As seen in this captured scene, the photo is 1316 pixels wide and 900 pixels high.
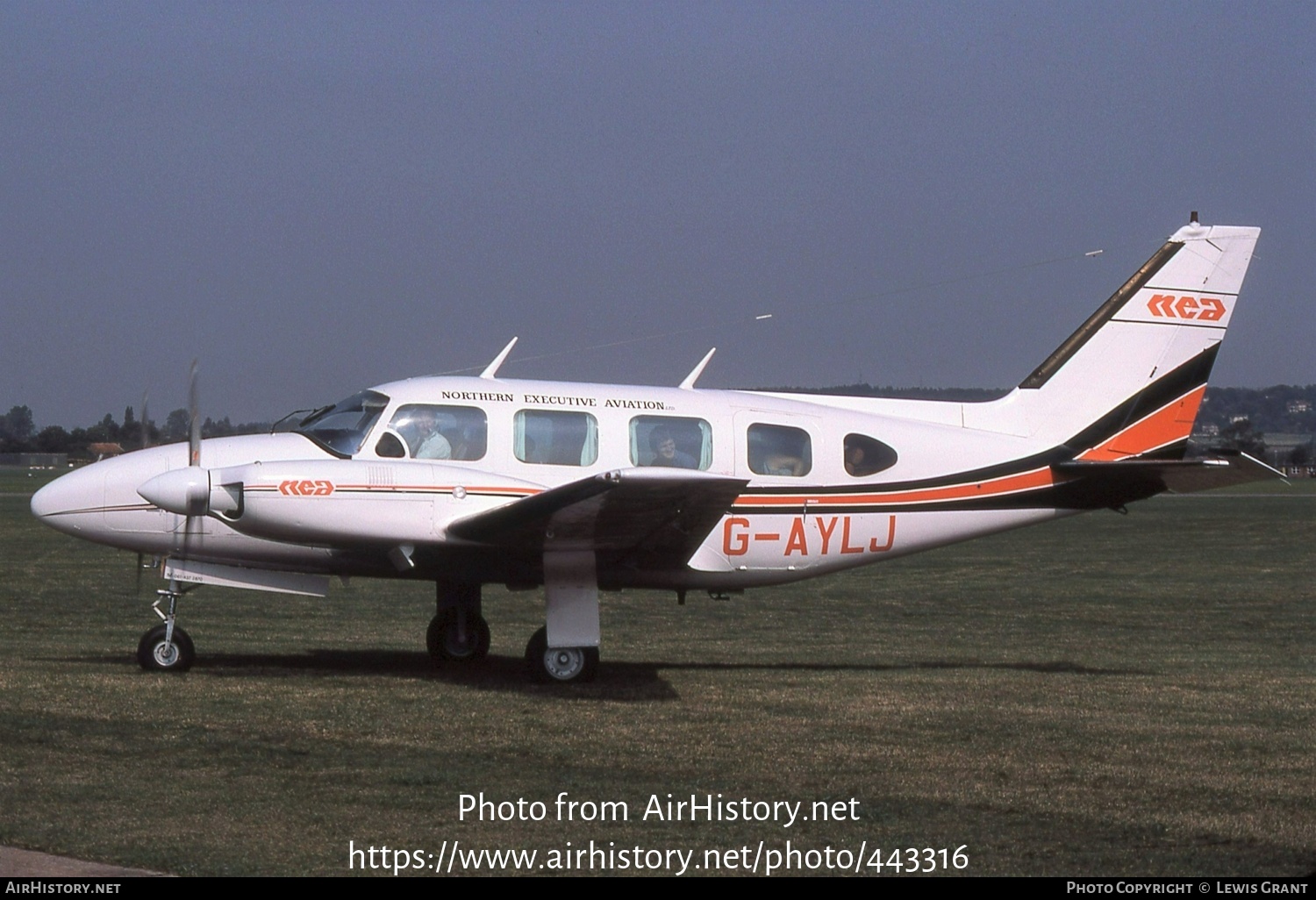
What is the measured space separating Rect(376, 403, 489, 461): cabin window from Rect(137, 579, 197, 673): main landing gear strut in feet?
7.73

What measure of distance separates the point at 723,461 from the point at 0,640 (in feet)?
27.3

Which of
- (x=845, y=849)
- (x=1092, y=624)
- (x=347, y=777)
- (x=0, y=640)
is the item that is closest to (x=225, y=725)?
(x=347, y=777)

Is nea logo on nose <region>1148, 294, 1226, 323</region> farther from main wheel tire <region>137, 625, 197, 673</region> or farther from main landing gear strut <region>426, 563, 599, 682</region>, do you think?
main wheel tire <region>137, 625, 197, 673</region>

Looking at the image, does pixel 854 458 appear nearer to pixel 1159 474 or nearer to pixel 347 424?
pixel 1159 474

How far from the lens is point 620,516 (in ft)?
38.7

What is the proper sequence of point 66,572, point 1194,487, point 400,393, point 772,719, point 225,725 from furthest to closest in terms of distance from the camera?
1. point 66,572
2. point 1194,487
3. point 400,393
4. point 772,719
5. point 225,725

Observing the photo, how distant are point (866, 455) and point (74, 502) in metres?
7.11

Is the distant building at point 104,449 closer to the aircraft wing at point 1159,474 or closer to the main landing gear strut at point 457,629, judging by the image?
the main landing gear strut at point 457,629

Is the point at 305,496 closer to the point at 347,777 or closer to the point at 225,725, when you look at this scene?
the point at 225,725

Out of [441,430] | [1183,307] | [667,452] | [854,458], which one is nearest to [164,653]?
[441,430]

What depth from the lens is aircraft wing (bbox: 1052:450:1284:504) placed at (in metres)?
13.9

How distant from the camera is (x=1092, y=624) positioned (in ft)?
66.5

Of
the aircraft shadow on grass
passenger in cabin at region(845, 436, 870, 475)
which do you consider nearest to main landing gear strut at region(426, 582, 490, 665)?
the aircraft shadow on grass

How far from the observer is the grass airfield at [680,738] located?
7.44 m
